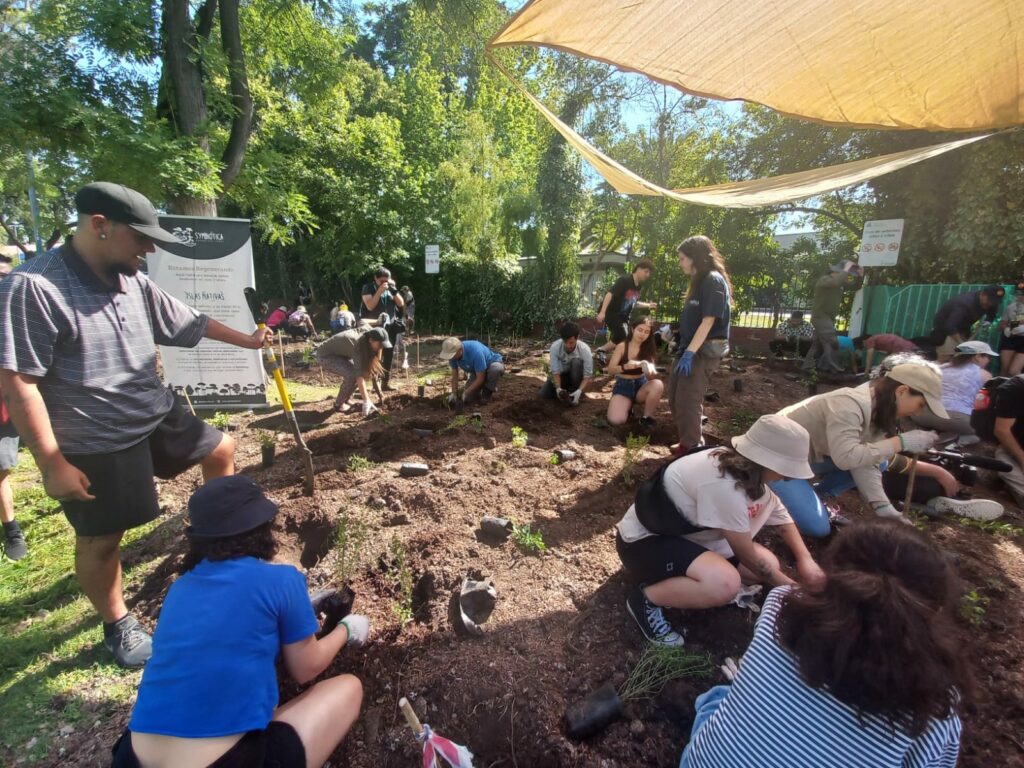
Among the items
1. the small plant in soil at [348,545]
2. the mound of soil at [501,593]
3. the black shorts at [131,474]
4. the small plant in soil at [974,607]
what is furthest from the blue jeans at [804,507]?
the black shorts at [131,474]

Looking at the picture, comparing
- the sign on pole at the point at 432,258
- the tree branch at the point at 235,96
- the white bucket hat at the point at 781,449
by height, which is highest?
the tree branch at the point at 235,96

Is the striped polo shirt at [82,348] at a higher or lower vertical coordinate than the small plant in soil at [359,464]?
higher

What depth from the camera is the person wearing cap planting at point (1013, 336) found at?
5445 mm

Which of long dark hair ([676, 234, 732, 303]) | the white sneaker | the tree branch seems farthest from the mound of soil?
the tree branch

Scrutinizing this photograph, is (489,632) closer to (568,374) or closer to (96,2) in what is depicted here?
(568,374)

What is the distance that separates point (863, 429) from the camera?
2777 mm

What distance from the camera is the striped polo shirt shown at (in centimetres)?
175

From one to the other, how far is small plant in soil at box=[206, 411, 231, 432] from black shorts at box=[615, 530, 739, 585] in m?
4.44

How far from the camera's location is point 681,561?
2084mm

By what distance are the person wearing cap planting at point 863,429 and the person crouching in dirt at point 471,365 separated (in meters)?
3.51

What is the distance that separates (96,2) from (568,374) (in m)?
6.09

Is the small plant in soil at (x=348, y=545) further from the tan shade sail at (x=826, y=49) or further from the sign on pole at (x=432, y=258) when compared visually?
the sign on pole at (x=432, y=258)

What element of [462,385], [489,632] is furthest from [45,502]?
[462,385]

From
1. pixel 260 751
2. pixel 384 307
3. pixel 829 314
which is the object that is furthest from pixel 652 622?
pixel 829 314
